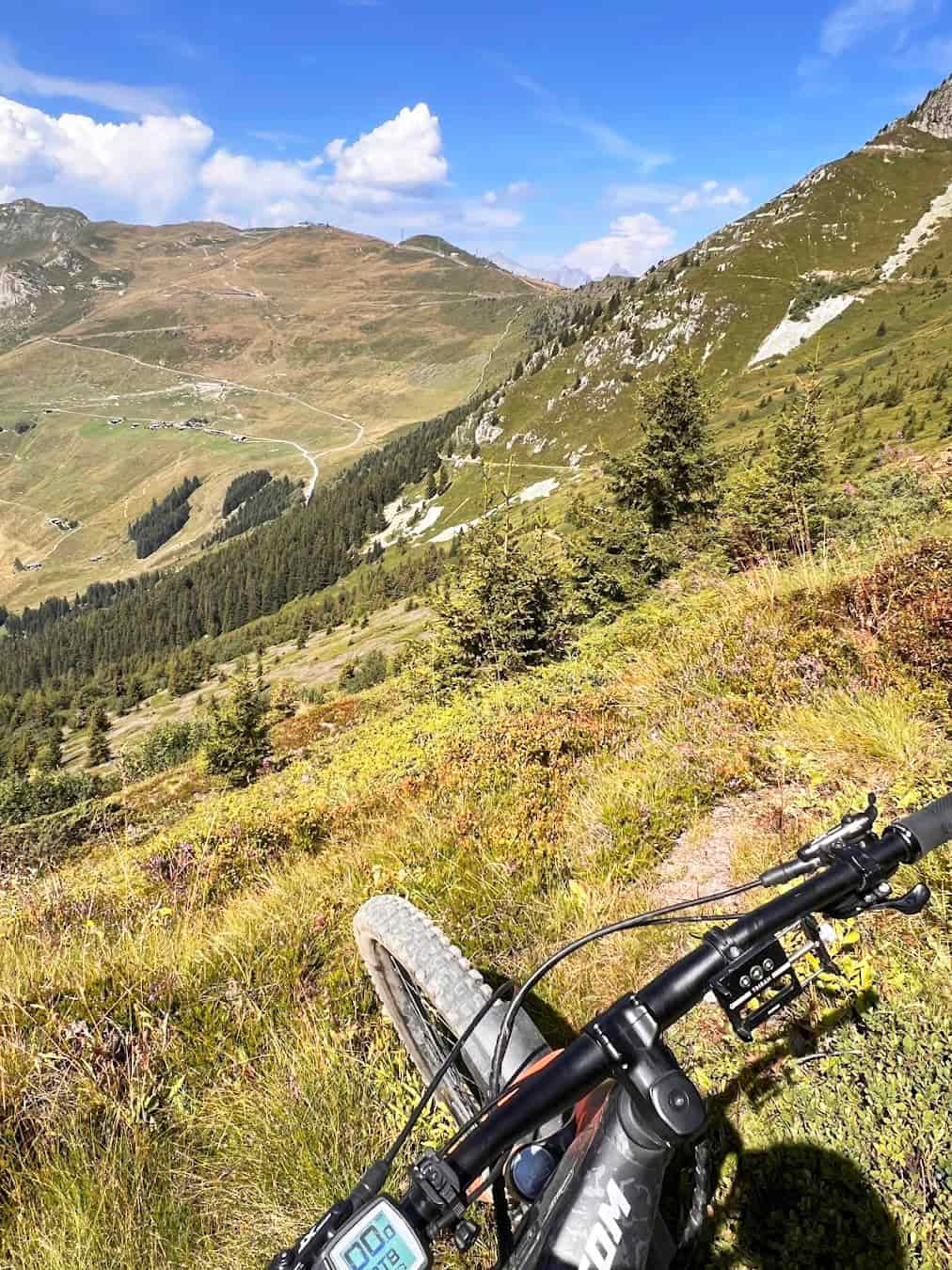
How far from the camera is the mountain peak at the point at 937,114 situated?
18525cm

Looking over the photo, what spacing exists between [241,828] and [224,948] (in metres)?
3.31

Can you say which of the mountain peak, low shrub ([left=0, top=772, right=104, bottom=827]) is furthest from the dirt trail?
the mountain peak

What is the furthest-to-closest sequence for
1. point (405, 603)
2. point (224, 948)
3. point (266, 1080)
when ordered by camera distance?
point (405, 603), point (224, 948), point (266, 1080)

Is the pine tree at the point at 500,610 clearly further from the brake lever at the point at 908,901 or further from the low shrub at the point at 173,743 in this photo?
the low shrub at the point at 173,743

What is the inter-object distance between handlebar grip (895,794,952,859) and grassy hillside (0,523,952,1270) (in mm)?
1157

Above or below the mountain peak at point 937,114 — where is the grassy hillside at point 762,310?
below

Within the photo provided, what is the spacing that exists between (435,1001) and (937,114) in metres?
283

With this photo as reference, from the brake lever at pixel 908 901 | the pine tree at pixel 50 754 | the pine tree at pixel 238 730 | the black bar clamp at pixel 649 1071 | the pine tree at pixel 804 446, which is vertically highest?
the pine tree at pixel 804 446

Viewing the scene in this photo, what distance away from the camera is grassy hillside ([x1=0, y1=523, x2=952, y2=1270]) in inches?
92.9

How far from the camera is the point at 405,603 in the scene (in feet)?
390

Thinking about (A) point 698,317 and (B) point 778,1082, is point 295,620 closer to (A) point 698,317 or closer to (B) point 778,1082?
(A) point 698,317

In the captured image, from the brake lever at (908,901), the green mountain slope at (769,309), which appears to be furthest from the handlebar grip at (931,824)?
the green mountain slope at (769,309)

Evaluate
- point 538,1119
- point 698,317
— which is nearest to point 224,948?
point 538,1119

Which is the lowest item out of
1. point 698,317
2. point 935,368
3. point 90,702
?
point 90,702
